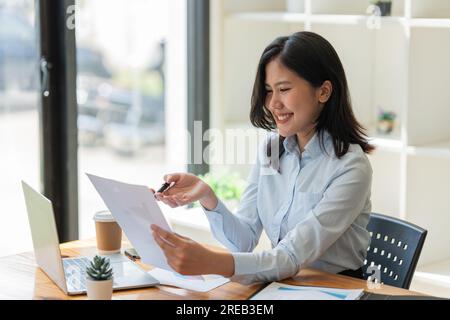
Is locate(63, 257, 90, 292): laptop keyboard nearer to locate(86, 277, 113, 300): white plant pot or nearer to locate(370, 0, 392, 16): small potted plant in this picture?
locate(86, 277, 113, 300): white plant pot

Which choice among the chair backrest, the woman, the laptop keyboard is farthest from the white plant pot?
the chair backrest

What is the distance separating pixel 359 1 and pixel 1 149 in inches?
60.6

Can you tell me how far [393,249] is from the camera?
7.47 feet

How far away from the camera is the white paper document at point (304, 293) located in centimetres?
184

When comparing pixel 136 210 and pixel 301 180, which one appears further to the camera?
pixel 301 180

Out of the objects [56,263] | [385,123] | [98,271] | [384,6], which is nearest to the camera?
[98,271]

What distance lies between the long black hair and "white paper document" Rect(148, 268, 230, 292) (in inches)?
17.6

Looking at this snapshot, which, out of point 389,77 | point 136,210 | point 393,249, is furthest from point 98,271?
point 389,77

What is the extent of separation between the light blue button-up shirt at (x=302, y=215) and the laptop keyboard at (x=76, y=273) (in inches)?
14.0

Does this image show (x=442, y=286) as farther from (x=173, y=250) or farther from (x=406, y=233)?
(x=173, y=250)

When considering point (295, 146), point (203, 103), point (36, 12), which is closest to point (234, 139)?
point (203, 103)

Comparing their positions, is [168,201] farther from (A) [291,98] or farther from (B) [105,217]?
(A) [291,98]

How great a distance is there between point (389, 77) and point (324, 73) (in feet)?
4.47

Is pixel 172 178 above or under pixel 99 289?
above
